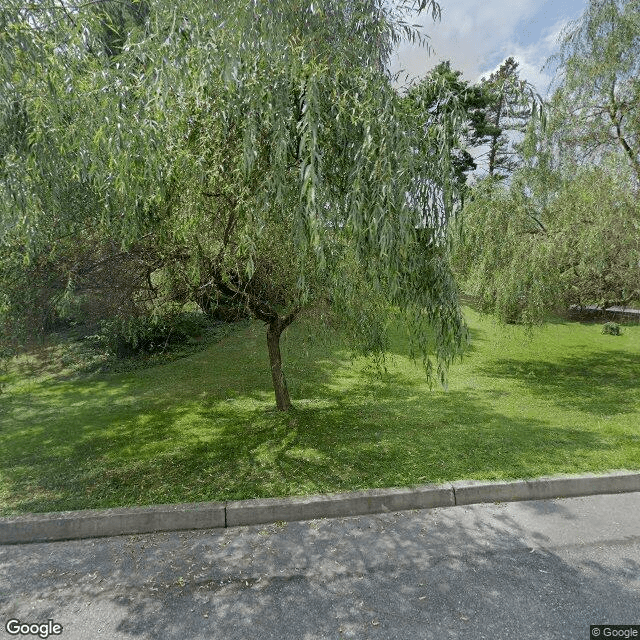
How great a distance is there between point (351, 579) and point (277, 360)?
3.68 m

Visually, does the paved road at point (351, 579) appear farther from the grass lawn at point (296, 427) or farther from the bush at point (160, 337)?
the bush at point (160, 337)

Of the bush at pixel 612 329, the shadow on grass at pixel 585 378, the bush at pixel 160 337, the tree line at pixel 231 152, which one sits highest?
the tree line at pixel 231 152

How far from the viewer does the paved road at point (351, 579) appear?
285 centimetres

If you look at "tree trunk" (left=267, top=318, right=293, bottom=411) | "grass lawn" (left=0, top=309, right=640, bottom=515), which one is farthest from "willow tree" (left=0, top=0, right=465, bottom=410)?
"tree trunk" (left=267, top=318, right=293, bottom=411)

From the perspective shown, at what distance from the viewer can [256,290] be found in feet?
19.3

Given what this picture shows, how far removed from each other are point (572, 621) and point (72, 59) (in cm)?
566

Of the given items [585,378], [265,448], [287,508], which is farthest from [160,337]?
[585,378]

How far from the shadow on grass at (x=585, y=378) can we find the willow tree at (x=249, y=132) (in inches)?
211

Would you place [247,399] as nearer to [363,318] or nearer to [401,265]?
[363,318]

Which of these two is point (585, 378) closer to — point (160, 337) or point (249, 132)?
point (249, 132)

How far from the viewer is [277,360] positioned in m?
6.64

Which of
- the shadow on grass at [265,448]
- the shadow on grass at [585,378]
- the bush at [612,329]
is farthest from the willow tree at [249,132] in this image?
the bush at [612,329]

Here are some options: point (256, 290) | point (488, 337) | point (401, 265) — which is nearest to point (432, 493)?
point (401, 265)

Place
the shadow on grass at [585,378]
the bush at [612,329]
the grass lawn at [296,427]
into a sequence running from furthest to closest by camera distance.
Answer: the bush at [612,329] → the shadow on grass at [585,378] → the grass lawn at [296,427]
